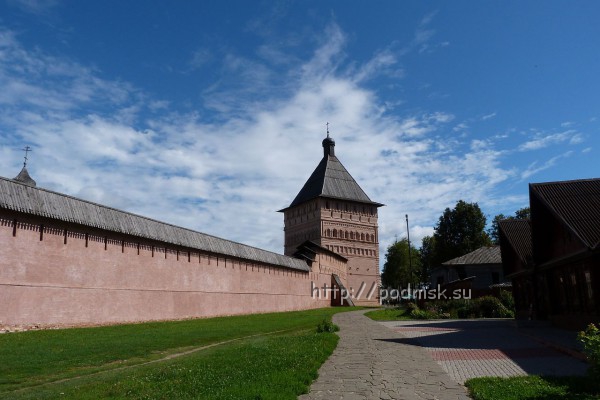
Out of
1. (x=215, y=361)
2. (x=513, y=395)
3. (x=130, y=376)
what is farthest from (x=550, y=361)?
(x=130, y=376)

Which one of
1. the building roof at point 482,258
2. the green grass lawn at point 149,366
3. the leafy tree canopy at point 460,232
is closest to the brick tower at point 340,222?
the leafy tree canopy at point 460,232

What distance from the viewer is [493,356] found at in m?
11.2

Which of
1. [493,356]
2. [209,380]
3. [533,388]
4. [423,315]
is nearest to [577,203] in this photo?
[493,356]

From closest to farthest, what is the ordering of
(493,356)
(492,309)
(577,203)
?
(493,356), (577,203), (492,309)

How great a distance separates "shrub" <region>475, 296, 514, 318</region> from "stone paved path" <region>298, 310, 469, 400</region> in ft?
57.9

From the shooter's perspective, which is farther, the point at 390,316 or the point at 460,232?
the point at 460,232

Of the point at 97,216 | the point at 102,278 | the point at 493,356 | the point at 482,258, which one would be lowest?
the point at 493,356

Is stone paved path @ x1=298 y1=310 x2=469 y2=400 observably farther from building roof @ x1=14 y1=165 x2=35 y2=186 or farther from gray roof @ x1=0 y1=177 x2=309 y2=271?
building roof @ x1=14 y1=165 x2=35 y2=186

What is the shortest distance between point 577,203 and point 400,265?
2463 inches

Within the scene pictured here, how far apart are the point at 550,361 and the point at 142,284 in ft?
57.6

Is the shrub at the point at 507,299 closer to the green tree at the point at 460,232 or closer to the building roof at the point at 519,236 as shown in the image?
the building roof at the point at 519,236

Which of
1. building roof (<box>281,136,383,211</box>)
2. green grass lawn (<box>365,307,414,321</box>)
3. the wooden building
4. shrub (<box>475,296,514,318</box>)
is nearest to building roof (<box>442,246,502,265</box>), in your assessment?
green grass lawn (<box>365,307,414,321</box>)

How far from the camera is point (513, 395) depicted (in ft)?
21.7

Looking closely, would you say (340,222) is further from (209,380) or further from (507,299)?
(209,380)
